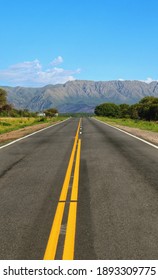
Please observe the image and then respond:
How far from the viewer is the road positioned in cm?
503

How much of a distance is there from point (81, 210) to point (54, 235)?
130 cm

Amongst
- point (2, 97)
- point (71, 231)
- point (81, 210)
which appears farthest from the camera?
point (2, 97)

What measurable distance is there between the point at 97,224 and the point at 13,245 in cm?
145

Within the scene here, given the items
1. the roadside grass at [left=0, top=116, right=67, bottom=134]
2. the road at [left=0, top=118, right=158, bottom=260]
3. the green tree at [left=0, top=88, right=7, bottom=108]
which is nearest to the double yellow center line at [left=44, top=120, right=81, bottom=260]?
the road at [left=0, top=118, right=158, bottom=260]

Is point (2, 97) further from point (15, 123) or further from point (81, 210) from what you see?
point (81, 210)

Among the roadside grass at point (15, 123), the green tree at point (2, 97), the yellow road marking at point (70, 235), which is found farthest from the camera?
the green tree at point (2, 97)

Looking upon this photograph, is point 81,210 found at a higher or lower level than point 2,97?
lower

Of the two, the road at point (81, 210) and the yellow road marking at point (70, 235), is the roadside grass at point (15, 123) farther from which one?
the yellow road marking at point (70, 235)

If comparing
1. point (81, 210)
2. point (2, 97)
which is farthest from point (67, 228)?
point (2, 97)

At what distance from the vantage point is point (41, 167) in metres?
11.8

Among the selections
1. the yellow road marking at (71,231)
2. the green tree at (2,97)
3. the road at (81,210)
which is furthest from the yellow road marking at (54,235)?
the green tree at (2,97)

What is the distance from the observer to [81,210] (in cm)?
678

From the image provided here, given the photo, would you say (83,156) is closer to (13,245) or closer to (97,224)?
(97,224)

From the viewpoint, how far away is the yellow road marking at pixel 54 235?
484 centimetres
